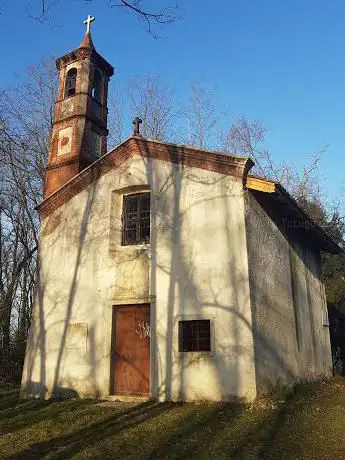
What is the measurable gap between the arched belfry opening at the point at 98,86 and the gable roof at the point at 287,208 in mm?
8055

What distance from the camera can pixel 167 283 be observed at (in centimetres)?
1103

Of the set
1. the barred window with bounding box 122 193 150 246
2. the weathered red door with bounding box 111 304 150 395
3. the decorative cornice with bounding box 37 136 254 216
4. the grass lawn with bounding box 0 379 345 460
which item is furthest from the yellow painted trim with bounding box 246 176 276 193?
the grass lawn with bounding box 0 379 345 460

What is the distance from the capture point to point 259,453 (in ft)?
20.3

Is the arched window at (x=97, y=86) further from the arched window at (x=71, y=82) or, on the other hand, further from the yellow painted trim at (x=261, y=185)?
the yellow painted trim at (x=261, y=185)

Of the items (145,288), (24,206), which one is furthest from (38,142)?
(145,288)

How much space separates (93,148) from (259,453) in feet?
39.0

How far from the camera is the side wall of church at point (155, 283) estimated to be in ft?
33.2

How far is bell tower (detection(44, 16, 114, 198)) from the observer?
14.9m

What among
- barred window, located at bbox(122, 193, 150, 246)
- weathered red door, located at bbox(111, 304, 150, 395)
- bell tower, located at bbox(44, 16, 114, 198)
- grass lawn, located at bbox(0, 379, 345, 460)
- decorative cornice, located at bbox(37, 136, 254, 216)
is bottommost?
grass lawn, located at bbox(0, 379, 345, 460)

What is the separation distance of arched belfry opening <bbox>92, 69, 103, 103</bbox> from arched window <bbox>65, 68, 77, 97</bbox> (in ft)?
2.47

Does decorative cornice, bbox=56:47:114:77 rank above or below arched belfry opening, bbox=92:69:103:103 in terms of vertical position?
above

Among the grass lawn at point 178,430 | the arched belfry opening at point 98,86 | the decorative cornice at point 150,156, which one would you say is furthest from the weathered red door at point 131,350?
the arched belfry opening at point 98,86

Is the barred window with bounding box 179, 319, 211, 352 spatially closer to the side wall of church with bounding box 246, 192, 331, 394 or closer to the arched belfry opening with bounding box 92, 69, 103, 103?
the side wall of church with bounding box 246, 192, 331, 394

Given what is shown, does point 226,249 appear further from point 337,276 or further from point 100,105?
point 337,276
